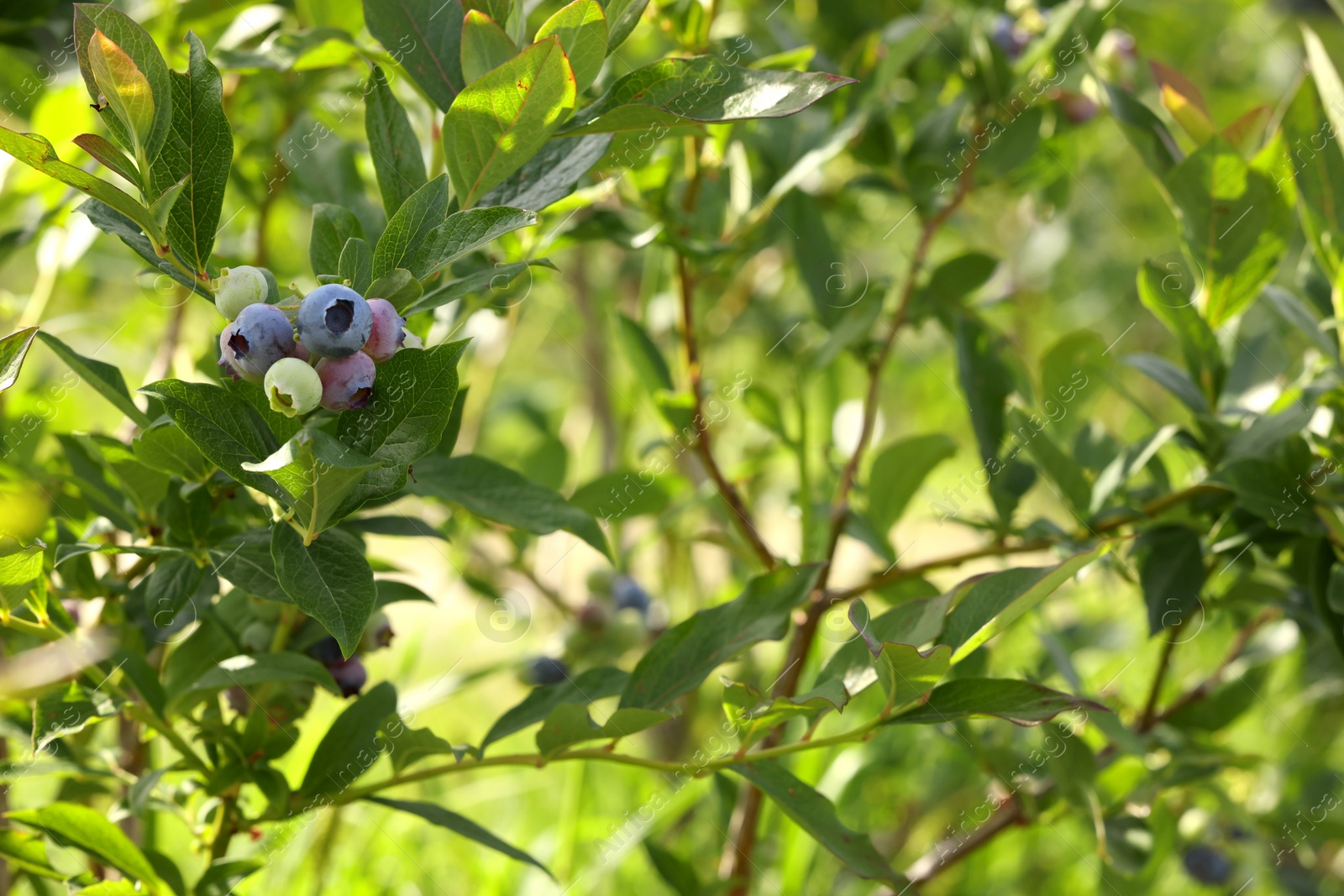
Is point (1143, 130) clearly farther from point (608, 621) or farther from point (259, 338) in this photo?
point (608, 621)

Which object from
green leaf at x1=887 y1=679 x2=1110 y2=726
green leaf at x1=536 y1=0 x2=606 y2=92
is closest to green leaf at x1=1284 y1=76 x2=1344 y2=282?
green leaf at x1=887 y1=679 x2=1110 y2=726

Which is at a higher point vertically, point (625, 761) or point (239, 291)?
point (239, 291)

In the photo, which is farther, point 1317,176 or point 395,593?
point 1317,176

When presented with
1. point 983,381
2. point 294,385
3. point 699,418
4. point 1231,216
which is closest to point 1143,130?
point 1231,216

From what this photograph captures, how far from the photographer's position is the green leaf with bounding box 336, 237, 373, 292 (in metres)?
0.41

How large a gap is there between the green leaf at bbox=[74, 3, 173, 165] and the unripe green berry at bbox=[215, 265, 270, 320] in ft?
0.18

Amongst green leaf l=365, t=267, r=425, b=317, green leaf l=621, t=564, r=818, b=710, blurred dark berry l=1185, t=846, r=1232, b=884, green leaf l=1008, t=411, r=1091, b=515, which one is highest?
green leaf l=365, t=267, r=425, b=317

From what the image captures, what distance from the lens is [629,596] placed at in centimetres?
110

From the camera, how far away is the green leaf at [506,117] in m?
0.41

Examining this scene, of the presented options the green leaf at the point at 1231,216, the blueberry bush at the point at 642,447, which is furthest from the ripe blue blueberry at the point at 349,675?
the green leaf at the point at 1231,216

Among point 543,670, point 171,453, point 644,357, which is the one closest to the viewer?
point 171,453

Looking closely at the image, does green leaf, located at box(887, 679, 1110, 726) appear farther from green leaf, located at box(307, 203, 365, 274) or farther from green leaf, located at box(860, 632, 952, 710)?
green leaf, located at box(307, 203, 365, 274)

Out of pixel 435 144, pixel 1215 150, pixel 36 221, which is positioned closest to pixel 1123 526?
pixel 1215 150

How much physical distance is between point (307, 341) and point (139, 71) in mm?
126
